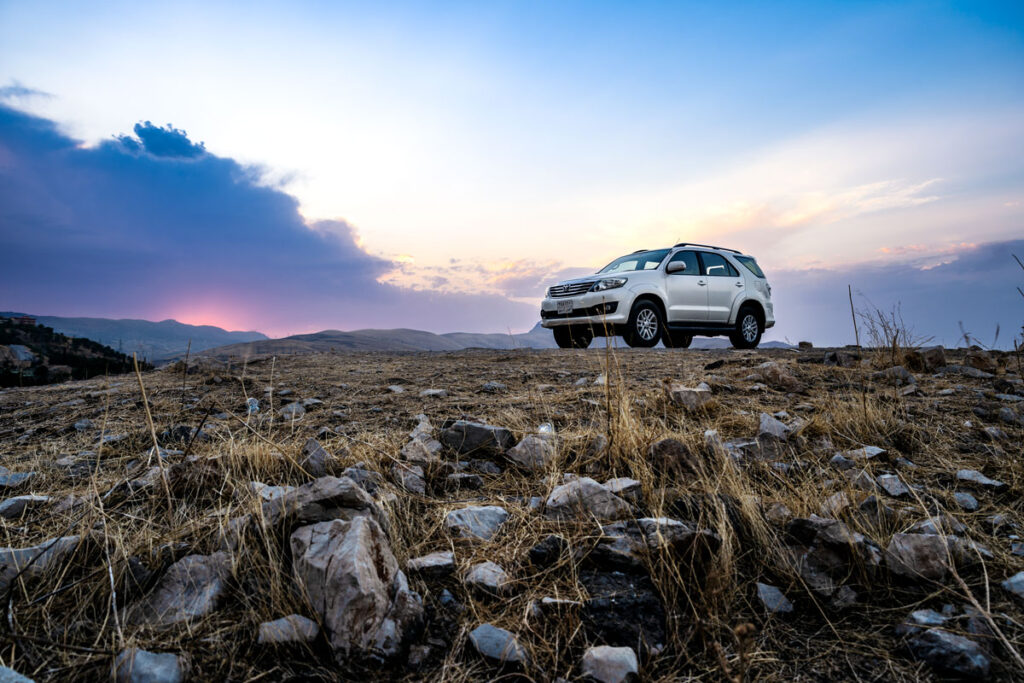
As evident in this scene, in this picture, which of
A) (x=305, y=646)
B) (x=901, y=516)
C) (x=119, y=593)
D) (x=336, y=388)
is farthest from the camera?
(x=336, y=388)

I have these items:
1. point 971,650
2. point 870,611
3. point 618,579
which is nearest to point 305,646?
point 618,579

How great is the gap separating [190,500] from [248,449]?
32cm

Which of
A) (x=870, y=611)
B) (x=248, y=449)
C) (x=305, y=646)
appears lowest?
(x=870, y=611)

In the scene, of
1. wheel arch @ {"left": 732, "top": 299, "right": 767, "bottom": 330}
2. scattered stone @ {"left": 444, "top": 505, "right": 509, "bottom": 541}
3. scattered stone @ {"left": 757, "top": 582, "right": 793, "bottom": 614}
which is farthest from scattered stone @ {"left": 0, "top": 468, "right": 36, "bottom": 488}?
wheel arch @ {"left": 732, "top": 299, "right": 767, "bottom": 330}

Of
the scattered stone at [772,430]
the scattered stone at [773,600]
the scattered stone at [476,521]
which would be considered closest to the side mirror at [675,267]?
the scattered stone at [772,430]

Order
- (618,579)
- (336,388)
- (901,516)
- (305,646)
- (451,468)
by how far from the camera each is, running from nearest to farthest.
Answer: (305,646) → (618,579) → (901,516) → (451,468) → (336,388)

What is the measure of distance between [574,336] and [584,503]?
26.6 ft

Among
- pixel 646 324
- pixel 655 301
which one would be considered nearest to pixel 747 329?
pixel 655 301

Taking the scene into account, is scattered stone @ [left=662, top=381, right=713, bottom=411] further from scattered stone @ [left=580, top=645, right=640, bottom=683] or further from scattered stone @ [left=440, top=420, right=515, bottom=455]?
scattered stone @ [left=580, top=645, right=640, bottom=683]

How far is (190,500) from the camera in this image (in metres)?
2.12

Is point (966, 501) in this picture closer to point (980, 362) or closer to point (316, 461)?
point (316, 461)

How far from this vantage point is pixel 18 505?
7.17ft

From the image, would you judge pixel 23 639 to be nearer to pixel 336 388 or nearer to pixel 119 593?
pixel 119 593

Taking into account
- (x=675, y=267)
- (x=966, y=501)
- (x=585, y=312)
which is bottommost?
(x=966, y=501)
